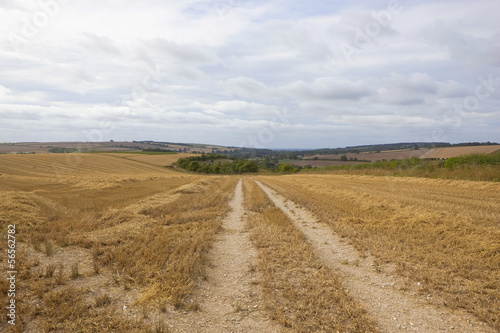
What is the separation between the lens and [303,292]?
17.4ft

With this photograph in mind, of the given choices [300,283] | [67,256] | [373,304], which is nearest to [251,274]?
[300,283]

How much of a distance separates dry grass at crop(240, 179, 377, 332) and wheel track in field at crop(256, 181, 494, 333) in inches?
11.8

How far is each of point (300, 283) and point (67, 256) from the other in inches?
231

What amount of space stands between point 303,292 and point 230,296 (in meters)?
1.40

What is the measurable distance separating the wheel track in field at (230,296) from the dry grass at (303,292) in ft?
0.77

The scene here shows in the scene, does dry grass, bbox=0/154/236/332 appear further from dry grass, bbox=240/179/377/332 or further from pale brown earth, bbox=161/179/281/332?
dry grass, bbox=240/179/377/332

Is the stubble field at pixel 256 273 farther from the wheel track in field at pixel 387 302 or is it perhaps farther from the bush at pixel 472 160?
the bush at pixel 472 160

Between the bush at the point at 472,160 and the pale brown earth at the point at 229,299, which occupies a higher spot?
the bush at the point at 472,160

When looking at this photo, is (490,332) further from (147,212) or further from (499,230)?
(147,212)

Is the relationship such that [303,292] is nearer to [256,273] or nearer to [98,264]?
[256,273]

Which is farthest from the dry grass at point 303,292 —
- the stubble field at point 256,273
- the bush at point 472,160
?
the bush at point 472,160

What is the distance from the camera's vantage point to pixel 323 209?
45.1 feet

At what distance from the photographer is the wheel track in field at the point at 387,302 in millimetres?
4238

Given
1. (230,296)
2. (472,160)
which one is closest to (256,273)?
(230,296)
